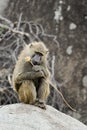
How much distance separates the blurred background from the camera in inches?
482

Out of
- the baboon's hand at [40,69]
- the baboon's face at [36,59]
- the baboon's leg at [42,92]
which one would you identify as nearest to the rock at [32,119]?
the baboon's leg at [42,92]

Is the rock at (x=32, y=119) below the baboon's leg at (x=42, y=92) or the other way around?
below

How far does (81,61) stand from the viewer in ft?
41.0

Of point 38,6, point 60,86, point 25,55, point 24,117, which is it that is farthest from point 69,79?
point 24,117

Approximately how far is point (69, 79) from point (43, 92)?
3.23 meters

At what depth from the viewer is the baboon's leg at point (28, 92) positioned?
→ 30.0 feet

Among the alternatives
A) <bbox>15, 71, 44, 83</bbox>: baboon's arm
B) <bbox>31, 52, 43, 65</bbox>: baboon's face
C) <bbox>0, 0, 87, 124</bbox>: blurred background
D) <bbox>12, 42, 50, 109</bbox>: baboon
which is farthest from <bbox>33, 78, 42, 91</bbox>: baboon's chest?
<bbox>0, 0, 87, 124</bbox>: blurred background

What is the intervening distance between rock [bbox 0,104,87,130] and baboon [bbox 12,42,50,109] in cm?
20

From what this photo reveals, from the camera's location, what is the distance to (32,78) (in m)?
9.11

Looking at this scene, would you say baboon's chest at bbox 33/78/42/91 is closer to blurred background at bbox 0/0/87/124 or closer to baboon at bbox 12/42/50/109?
baboon at bbox 12/42/50/109

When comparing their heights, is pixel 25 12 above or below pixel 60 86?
above

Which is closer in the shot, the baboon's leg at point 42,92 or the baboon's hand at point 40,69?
the baboon's hand at point 40,69

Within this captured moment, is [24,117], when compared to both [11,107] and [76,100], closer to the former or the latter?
[11,107]

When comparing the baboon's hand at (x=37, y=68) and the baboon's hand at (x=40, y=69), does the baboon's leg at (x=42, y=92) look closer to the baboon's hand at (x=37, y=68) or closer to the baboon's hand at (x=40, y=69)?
the baboon's hand at (x=40, y=69)
